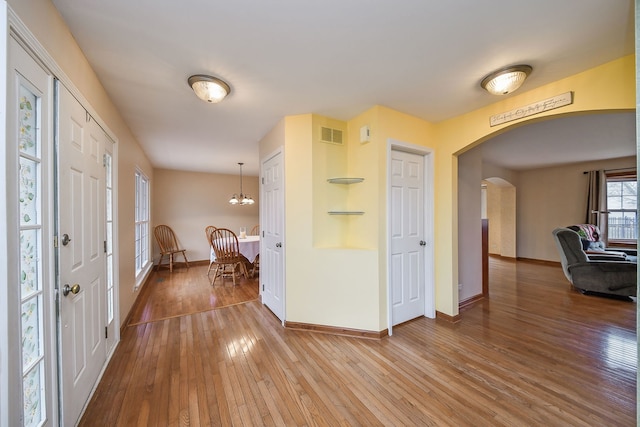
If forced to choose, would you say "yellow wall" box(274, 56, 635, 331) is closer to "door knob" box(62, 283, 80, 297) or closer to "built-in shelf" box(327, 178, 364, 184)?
"built-in shelf" box(327, 178, 364, 184)

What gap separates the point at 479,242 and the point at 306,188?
276cm

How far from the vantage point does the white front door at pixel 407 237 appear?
8.64 ft

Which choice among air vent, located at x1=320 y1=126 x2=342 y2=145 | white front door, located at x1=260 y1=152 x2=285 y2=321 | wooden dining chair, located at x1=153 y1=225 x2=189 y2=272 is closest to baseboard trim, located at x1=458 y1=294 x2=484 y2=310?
white front door, located at x1=260 y1=152 x2=285 y2=321

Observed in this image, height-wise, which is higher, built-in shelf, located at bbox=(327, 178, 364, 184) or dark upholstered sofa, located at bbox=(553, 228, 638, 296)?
built-in shelf, located at bbox=(327, 178, 364, 184)

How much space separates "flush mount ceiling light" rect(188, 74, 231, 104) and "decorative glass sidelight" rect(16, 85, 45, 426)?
99 cm

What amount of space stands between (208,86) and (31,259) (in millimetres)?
1561

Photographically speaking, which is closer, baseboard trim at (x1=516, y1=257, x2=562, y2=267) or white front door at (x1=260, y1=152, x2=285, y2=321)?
white front door at (x1=260, y1=152, x2=285, y2=321)

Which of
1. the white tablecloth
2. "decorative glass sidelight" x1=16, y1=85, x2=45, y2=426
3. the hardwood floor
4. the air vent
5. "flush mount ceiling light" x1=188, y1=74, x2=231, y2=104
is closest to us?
"decorative glass sidelight" x1=16, y1=85, x2=45, y2=426

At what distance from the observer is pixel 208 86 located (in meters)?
1.90

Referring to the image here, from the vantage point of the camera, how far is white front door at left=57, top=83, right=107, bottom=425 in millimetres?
1319

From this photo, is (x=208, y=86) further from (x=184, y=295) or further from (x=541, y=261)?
(x=541, y=261)

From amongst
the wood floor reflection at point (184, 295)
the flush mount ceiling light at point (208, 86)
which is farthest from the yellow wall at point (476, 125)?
the wood floor reflection at point (184, 295)

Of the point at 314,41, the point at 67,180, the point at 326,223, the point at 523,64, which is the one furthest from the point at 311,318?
the point at 523,64

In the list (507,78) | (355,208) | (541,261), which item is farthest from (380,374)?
(541,261)
